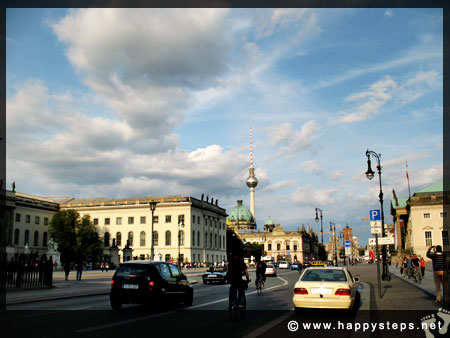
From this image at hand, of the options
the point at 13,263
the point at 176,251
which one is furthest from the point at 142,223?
the point at 13,263

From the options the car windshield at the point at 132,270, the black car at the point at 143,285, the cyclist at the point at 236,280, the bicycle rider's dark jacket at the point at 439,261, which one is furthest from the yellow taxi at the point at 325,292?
the car windshield at the point at 132,270

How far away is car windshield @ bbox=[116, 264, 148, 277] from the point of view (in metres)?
14.6

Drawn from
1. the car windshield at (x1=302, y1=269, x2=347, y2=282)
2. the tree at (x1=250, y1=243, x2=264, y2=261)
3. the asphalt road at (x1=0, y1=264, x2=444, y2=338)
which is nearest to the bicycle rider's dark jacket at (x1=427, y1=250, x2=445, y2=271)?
the asphalt road at (x1=0, y1=264, x2=444, y2=338)

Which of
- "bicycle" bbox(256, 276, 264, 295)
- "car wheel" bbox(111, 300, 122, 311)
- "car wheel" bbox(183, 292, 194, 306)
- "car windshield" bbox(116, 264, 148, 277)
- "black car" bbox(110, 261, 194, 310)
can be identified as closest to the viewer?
"black car" bbox(110, 261, 194, 310)

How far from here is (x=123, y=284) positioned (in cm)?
1450

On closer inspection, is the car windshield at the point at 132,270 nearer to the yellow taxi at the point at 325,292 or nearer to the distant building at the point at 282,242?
the yellow taxi at the point at 325,292

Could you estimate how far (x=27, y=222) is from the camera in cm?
9888

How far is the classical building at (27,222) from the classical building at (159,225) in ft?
30.4

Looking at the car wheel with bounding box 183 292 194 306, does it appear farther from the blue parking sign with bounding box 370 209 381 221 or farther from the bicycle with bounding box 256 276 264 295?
the blue parking sign with bounding box 370 209 381 221

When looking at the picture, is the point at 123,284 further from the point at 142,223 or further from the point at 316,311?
the point at 142,223

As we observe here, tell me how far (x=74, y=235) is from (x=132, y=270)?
90681mm

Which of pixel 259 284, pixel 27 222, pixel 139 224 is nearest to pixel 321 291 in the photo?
pixel 259 284

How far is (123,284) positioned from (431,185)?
9396 cm

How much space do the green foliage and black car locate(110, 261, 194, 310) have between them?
85431 millimetres
